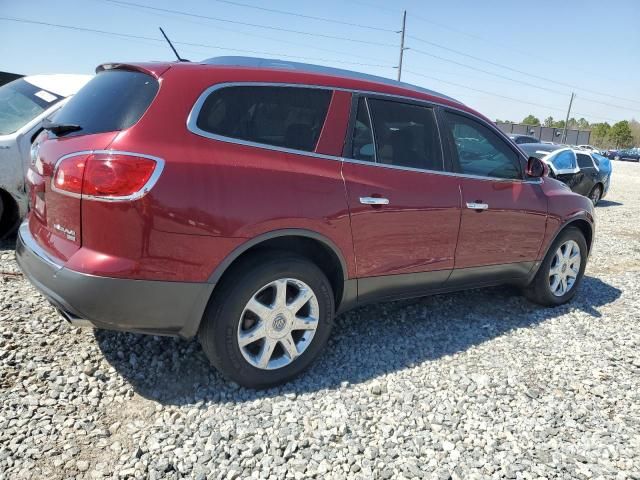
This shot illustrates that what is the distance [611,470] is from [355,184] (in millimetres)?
2023

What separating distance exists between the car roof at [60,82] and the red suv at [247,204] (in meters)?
2.77

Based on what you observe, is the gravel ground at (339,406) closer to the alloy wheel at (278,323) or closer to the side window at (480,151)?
the alloy wheel at (278,323)

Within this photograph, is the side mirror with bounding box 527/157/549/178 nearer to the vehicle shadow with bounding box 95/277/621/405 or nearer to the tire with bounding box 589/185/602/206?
the vehicle shadow with bounding box 95/277/621/405

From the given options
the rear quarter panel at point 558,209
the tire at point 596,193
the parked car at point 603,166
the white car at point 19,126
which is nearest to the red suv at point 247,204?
the rear quarter panel at point 558,209

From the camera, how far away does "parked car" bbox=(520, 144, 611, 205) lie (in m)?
11.1

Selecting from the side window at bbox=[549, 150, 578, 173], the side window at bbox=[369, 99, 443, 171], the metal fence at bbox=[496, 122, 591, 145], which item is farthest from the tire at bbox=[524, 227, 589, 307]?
the metal fence at bbox=[496, 122, 591, 145]

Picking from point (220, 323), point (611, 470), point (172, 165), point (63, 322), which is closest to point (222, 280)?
point (220, 323)

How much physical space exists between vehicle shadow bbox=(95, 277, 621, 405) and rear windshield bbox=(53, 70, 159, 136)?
1.43 metres

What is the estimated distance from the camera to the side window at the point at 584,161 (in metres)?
12.2

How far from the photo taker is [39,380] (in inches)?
105

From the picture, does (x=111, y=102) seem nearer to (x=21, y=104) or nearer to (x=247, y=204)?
(x=247, y=204)

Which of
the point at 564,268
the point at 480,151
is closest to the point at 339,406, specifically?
the point at 480,151

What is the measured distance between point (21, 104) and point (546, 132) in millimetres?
60467

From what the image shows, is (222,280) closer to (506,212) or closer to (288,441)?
(288,441)
